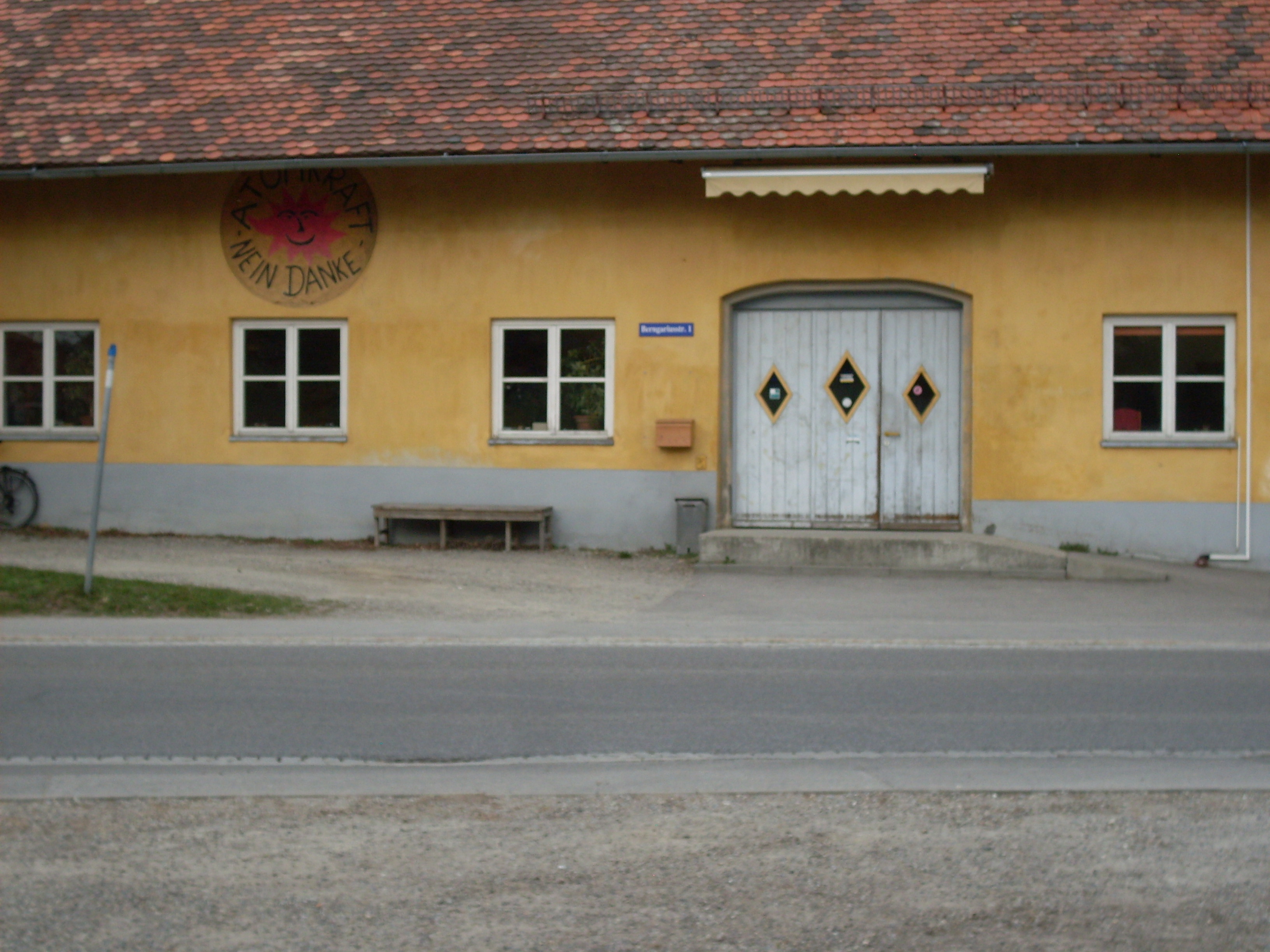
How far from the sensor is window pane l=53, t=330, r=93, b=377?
61.6ft

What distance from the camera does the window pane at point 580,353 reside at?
1778 centimetres

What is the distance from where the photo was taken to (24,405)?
19000mm

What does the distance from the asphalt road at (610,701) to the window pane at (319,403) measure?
8250 millimetres

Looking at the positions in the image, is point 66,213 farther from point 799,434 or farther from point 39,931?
point 39,931

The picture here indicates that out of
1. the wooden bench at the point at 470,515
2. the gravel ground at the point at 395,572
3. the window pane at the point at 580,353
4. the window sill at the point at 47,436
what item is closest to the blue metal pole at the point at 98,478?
the gravel ground at the point at 395,572

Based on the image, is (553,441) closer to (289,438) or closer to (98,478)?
(289,438)

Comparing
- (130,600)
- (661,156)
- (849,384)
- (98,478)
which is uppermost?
(661,156)

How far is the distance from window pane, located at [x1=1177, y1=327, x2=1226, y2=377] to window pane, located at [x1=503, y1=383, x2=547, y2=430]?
24.9ft

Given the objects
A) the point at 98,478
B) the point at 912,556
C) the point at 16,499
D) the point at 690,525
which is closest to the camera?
the point at 98,478

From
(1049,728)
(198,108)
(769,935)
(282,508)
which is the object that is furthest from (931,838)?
(198,108)

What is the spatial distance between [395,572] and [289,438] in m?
4.01

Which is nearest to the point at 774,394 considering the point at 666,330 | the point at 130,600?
the point at 666,330

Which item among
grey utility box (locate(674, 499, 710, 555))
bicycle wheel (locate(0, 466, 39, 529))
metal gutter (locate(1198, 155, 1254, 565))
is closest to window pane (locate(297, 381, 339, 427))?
bicycle wheel (locate(0, 466, 39, 529))

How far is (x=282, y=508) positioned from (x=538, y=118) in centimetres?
Result: 586
